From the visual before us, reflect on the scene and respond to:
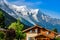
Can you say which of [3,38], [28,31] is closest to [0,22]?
[28,31]

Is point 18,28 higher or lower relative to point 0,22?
lower

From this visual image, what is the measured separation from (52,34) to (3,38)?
41757 mm

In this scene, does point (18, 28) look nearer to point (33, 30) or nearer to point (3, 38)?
point (33, 30)

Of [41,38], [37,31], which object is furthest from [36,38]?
[37,31]

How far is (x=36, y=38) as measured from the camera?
2884 inches

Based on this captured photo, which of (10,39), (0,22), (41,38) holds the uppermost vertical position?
(0,22)

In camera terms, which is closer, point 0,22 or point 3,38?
point 3,38

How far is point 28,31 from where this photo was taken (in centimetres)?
7944

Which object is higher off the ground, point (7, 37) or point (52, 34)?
point (52, 34)

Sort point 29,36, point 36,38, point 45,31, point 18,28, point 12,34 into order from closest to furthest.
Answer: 1. point 12,34
2. point 18,28
3. point 36,38
4. point 29,36
5. point 45,31

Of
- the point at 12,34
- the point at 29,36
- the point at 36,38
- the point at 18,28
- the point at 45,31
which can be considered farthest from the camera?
the point at 45,31

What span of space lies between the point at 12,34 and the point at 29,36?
3617 cm

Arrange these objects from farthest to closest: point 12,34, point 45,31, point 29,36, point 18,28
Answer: point 45,31
point 29,36
point 18,28
point 12,34

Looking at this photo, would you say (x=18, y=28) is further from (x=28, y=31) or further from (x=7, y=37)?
(x=7, y=37)
